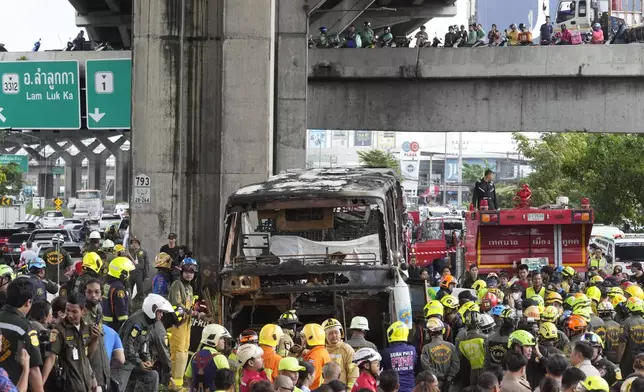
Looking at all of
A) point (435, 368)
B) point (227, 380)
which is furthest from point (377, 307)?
point (227, 380)

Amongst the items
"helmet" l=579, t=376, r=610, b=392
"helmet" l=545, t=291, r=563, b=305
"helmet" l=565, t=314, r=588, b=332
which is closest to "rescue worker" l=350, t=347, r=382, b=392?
"helmet" l=579, t=376, r=610, b=392

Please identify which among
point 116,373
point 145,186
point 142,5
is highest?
point 142,5

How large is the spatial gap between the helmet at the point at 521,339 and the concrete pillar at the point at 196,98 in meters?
13.9

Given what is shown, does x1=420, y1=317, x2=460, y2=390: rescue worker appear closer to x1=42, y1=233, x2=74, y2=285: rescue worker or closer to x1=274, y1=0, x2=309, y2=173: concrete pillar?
x1=42, y1=233, x2=74, y2=285: rescue worker

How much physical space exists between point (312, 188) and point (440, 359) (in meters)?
4.04

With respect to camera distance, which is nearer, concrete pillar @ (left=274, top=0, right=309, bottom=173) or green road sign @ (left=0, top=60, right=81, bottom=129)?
concrete pillar @ (left=274, top=0, right=309, bottom=173)

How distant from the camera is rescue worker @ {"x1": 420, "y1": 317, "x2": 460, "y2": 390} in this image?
11.8 metres

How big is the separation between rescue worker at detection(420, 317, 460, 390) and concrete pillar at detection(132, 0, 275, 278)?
12.8 meters

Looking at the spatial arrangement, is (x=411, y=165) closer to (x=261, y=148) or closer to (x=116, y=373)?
(x=261, y=148)

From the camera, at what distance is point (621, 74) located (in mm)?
30734

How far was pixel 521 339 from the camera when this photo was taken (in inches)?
426

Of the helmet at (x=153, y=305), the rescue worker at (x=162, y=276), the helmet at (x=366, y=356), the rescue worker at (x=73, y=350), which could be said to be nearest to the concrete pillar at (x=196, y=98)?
the rescue worker at (x=162, y=276)

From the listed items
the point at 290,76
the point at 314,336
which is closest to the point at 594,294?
the point at 314,336

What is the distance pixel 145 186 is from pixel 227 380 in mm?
16139
